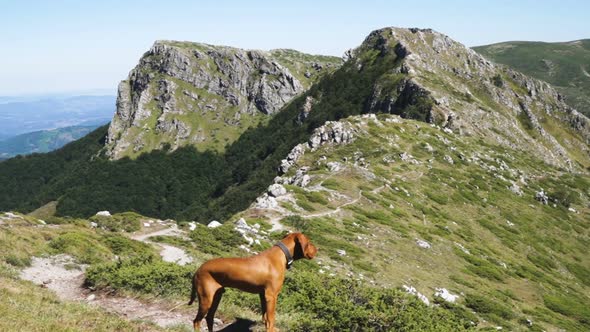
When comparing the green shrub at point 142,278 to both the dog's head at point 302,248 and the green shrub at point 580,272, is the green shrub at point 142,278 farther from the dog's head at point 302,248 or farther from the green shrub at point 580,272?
the green shrub at point 580,272

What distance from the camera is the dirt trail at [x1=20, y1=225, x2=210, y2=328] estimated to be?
13.2 meters

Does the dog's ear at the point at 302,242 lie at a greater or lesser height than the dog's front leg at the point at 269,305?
greater

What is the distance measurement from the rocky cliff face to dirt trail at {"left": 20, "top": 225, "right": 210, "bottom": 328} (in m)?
114

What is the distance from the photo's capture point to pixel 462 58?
189 metres

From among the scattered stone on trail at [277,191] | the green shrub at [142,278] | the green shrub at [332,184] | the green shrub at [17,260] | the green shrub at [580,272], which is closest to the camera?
the green shrub at [142,278]

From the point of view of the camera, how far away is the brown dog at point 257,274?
954 centimetres

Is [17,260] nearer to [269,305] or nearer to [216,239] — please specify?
[216,239]

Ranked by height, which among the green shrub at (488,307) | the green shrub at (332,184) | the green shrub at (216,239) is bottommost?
the green shrub at (488,307)

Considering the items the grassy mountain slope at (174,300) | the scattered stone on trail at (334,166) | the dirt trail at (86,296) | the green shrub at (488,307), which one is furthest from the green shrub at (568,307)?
the dirt trail at (86,296)

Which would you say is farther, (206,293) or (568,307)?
(568,307)

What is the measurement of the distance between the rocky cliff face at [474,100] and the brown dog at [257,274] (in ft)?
387

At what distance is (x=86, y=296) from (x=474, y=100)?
150 m

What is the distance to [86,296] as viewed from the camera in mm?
16609

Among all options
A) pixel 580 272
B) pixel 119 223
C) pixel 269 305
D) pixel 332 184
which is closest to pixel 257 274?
pixel 269 305
